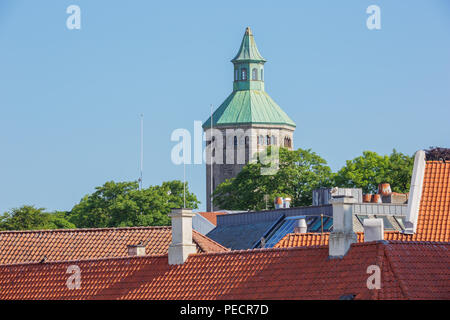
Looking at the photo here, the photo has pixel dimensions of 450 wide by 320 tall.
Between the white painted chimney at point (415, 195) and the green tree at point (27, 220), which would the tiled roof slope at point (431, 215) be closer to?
the white painted chimney at point (415, 195)

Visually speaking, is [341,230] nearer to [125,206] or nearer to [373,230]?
[373,230]

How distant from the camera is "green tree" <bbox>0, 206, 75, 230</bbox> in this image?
127438 mm

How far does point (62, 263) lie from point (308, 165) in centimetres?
9116

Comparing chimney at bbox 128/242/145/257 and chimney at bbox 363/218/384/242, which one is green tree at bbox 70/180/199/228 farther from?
chimney at bbox 363/218/384/242

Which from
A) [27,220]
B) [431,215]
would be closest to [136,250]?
[431,215]

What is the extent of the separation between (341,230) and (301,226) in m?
23.5

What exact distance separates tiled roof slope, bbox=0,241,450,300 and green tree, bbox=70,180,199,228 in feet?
231

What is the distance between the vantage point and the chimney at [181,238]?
58625mm

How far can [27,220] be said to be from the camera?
129250 millimetres

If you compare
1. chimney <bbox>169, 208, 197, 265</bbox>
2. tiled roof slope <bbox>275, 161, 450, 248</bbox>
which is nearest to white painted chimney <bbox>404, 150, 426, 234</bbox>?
tiled roof slope <bbox>275, 161, 450, 248</bbox>

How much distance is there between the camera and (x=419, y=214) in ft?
215

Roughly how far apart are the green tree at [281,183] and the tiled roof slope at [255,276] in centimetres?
8160
